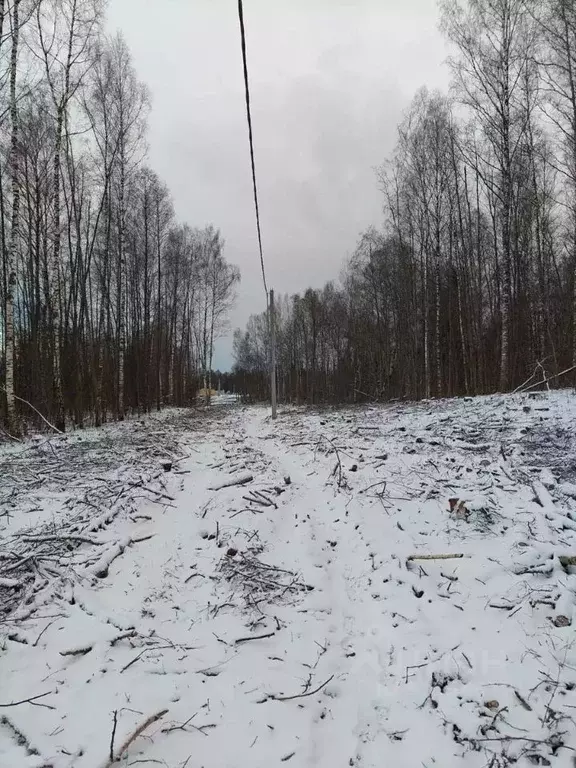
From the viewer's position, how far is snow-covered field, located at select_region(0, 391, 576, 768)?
200cm

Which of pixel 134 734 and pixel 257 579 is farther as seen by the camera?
pixel 257 579

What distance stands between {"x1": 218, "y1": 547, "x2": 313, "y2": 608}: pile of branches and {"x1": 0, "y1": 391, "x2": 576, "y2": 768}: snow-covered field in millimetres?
24

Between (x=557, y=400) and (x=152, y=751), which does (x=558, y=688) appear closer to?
(x=152, y=751)

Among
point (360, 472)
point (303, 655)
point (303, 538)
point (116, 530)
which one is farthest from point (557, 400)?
point (116, 530)

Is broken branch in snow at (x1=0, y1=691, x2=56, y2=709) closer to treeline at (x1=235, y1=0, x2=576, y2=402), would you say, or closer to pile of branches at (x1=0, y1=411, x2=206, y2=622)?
pile of branches at (x1=0, y1=411, x2=206, y2=622)

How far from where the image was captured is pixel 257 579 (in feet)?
11.8

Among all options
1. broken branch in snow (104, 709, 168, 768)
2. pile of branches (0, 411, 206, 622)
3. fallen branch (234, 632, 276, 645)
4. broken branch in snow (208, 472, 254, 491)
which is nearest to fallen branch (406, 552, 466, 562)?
fallen branch (234, 632, 276, 645)

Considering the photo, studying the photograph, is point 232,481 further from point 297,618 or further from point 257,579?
point 297,618

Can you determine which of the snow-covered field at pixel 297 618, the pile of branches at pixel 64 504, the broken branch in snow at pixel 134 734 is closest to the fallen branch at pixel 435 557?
the snow-covered field at pixel 297 618

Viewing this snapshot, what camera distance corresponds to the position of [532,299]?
696 inches

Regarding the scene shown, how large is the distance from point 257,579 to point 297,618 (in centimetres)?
63

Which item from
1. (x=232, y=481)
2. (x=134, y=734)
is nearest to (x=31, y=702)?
(x=134, y=734)

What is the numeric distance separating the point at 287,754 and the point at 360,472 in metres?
4.59

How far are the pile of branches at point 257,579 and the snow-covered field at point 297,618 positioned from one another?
1.0 inches
